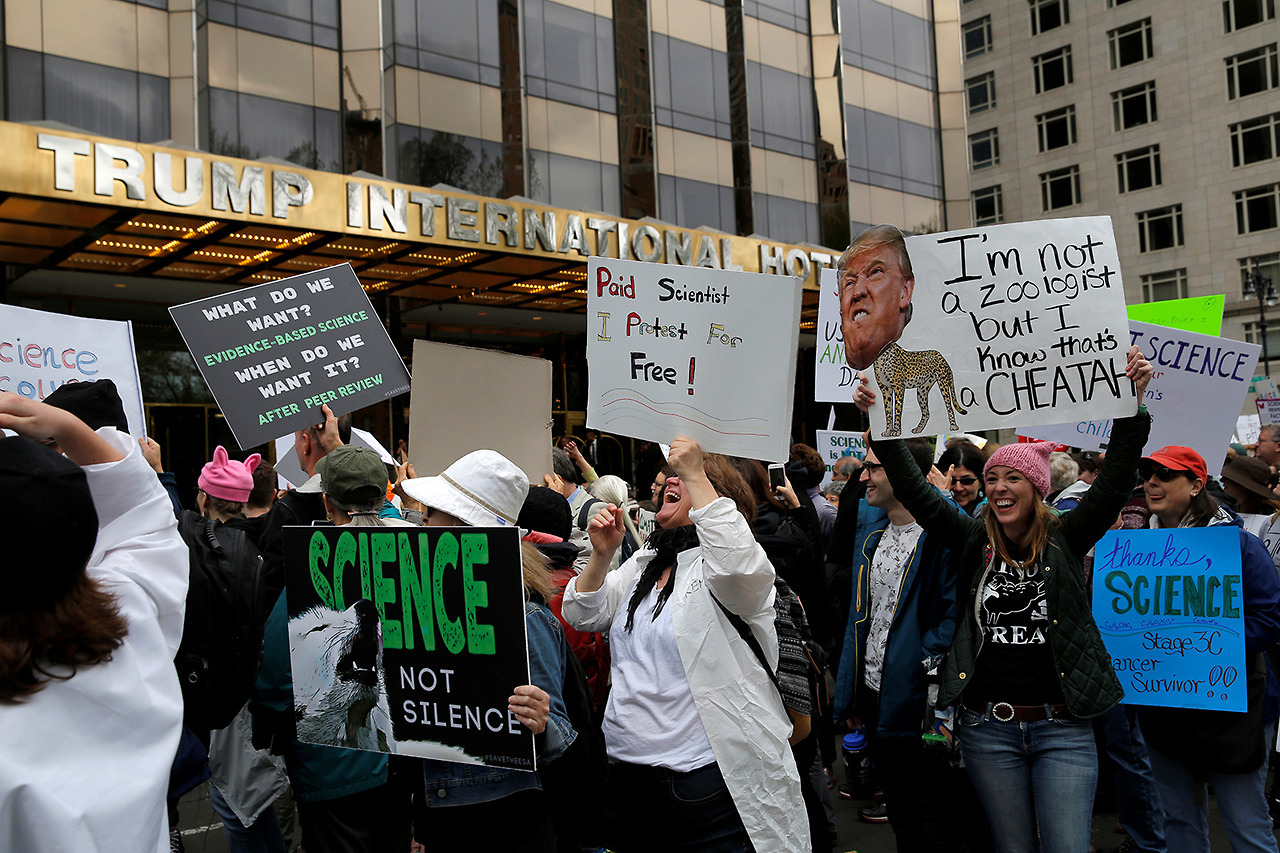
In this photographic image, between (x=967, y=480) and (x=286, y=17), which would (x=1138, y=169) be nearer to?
(x=286, y=17)

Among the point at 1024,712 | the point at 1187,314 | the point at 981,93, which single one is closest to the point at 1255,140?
the point at 981,93

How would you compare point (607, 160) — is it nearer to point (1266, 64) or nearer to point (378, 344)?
point (378, 344)

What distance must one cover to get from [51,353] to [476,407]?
6.36 ft

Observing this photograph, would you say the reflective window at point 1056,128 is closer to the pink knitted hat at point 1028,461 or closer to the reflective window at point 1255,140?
the reflective window at point 1255,140

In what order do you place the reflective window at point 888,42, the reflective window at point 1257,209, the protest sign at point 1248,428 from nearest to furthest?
the protest sign at point 1248,428 < the reflective window at point 888,42 < the reflective window at point 1257,209

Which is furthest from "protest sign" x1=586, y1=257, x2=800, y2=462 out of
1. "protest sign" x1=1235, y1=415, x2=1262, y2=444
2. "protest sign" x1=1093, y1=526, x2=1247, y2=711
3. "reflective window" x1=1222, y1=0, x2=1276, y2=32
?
"reflective window" x1=1222, y1=0, x2=1276, y2=32

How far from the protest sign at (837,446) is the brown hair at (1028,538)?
6.32 meters

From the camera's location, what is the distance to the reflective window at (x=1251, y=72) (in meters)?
40.7

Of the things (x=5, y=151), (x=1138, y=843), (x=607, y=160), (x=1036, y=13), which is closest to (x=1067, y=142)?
(x=1036, y=13)

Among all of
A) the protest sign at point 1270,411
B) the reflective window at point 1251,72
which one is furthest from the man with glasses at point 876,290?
the reflective window at point 1251,72

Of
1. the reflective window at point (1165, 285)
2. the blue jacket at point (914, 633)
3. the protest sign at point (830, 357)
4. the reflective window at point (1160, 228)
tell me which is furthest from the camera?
the reflective window at point (1160, 228)

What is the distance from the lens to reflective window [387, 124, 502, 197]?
63.5 feet

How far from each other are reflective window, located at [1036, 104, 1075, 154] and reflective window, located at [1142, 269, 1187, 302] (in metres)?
7.68

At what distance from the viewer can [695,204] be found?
2409cm
